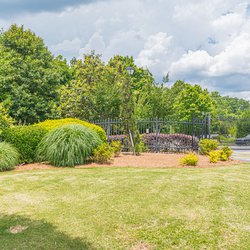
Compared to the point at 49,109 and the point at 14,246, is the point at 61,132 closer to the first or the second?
the point at 14,246

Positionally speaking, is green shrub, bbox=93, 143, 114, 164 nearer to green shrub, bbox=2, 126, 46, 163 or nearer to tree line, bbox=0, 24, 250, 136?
green shrub, bbox=2, 126, 46, 163

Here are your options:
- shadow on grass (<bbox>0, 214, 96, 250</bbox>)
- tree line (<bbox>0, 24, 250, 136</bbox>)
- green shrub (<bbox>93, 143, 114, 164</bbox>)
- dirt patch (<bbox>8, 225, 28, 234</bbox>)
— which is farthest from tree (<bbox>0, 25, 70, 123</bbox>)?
dirt patch (<bbox>8, 225, 28, 234</bbox>)

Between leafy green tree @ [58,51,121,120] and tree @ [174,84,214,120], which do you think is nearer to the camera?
leafy green tree @ [58,51,121,120]

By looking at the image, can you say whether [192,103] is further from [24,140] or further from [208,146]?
[24,140]

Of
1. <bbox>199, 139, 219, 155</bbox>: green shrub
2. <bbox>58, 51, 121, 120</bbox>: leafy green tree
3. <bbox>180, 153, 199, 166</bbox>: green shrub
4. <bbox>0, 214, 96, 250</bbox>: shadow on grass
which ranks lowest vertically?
<bbox>0, 214, 96, 250</bbox>: shadow on grass

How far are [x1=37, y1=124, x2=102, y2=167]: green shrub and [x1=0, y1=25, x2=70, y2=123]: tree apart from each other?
396 inches

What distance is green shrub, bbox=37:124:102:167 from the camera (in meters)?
9.15

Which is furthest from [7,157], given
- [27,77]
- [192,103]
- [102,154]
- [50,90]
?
[192,103]

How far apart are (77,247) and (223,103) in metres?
64.8

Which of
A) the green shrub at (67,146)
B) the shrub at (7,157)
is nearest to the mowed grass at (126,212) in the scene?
the shrub at (7,157)

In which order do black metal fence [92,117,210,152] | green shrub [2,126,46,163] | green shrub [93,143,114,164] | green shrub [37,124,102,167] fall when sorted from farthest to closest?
black metal fence [92,117,210,152], green shrub [2,126,46,163], green shrub [93,143,114,164], green shrub [37,124,102,167]

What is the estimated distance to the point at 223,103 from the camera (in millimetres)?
63656

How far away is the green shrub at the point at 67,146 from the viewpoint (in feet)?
30.0

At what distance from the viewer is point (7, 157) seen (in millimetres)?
8695
